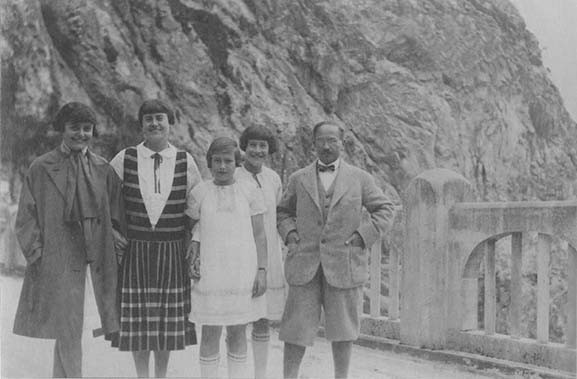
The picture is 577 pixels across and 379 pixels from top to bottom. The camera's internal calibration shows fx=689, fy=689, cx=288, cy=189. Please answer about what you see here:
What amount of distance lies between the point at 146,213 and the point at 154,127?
1.69 ft

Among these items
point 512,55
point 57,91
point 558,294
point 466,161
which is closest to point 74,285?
point 57,91

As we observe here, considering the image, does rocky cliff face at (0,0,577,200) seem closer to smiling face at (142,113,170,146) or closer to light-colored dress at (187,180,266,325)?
smiling face at (142,113,170,146)

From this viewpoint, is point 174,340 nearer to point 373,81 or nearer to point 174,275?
point 174,275

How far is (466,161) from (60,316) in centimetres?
1441

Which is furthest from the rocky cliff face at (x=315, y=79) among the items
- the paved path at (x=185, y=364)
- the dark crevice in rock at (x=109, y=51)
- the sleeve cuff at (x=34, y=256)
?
the sleeve cuff at (x=34, y=256)

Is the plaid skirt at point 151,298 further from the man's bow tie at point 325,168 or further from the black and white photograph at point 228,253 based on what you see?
the man's bow tie at point 325,168

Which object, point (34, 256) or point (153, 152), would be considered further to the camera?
point (153, 152)

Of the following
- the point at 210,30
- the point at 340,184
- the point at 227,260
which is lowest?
the point at 227,260

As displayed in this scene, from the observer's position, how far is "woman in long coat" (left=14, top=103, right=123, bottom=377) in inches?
149

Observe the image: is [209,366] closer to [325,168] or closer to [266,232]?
[266,232]

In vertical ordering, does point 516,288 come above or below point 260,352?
above

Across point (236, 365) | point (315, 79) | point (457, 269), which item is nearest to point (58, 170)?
point (236, 365)

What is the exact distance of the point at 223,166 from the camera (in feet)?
13.4

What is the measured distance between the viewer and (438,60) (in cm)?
1733
